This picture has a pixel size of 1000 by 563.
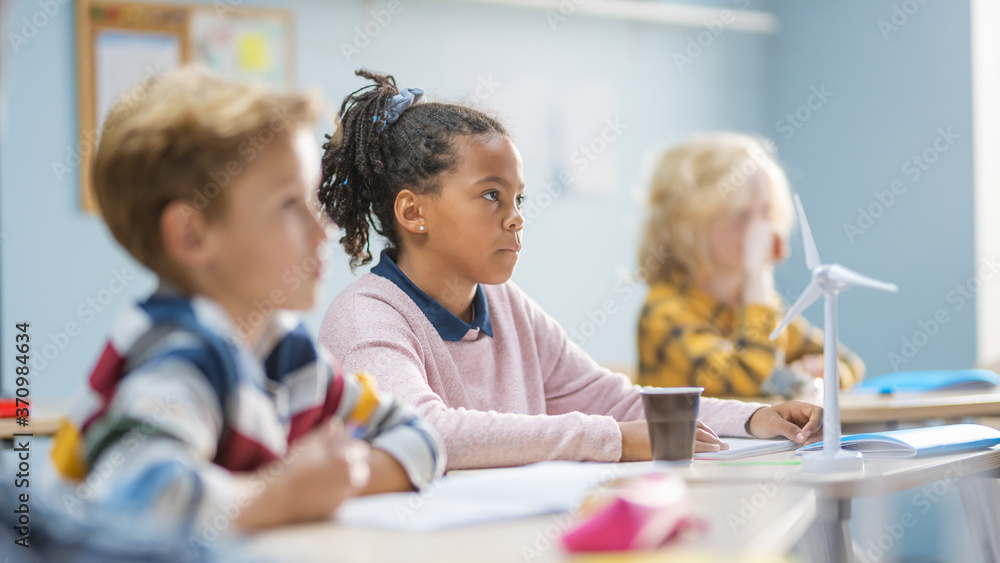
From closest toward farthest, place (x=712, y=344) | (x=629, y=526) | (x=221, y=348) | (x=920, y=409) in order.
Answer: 1. (x=629, y=526)
2. (x=221, y=348)
3. (x=920, y=409)
4. (x=712, y=344)

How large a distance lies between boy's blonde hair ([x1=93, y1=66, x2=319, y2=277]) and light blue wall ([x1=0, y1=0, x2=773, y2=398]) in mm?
1874

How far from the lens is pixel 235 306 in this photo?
0.83m

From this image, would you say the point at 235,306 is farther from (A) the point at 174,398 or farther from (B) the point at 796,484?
(B) the point at 796,484

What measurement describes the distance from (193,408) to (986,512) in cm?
181

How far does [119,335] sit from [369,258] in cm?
93

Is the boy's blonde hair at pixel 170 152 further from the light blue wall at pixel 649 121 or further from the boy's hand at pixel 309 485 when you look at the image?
the light blue wall at pixel 649 121

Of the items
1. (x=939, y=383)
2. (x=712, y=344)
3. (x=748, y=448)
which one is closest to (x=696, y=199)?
(x=712, y=344)

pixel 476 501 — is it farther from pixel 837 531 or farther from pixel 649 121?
pixel 649 121

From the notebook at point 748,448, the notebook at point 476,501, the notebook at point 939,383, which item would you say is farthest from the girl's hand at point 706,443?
the notebook at point 939,383

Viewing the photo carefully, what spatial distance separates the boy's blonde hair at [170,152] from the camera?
2.56 ft

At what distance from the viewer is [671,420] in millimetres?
1081

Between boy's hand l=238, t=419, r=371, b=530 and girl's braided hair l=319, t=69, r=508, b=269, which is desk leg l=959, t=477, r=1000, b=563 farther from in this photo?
boy's hand l=238, t=419, r=371, b=530

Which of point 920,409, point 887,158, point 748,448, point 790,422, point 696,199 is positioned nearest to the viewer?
point 748,448

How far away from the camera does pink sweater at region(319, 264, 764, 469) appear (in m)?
1.12
